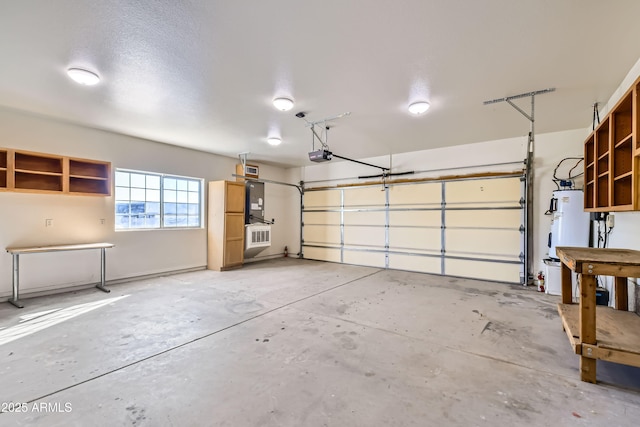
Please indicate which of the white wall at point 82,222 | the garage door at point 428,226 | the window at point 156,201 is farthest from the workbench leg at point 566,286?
the window at point 156,201

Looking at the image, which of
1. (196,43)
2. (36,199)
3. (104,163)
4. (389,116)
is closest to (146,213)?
(104,163)

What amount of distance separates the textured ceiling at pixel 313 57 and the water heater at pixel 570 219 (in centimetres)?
120

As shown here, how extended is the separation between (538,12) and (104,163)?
624cm

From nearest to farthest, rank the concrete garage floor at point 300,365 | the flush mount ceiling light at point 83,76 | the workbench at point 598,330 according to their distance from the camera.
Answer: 1. the concrete garage floor at point 300,365
2. the workbench at point 598,330
3. the flush mount ceiling light at point 83,76

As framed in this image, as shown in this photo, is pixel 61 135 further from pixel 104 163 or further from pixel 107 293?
pixel 107 293

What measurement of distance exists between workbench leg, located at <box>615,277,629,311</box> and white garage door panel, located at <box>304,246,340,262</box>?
559 cm

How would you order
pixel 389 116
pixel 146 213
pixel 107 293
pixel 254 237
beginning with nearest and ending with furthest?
pixel 389 116
pixel 107 293
pixel 146 213
pixel 254 237

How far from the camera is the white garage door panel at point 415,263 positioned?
6.27 meters

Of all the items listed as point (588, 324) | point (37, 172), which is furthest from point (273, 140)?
point (588, 324)

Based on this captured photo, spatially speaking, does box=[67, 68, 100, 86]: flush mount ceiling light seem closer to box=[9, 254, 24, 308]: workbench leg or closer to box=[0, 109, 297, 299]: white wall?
box=[0, 109, 297, 299]: white wall

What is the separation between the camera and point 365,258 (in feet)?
24.1

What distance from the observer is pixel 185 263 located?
6.38 meters

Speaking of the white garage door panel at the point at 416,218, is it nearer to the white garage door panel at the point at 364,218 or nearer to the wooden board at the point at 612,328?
the white garage door panel at the point at 364,218

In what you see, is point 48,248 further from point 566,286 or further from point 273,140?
point 566,286
